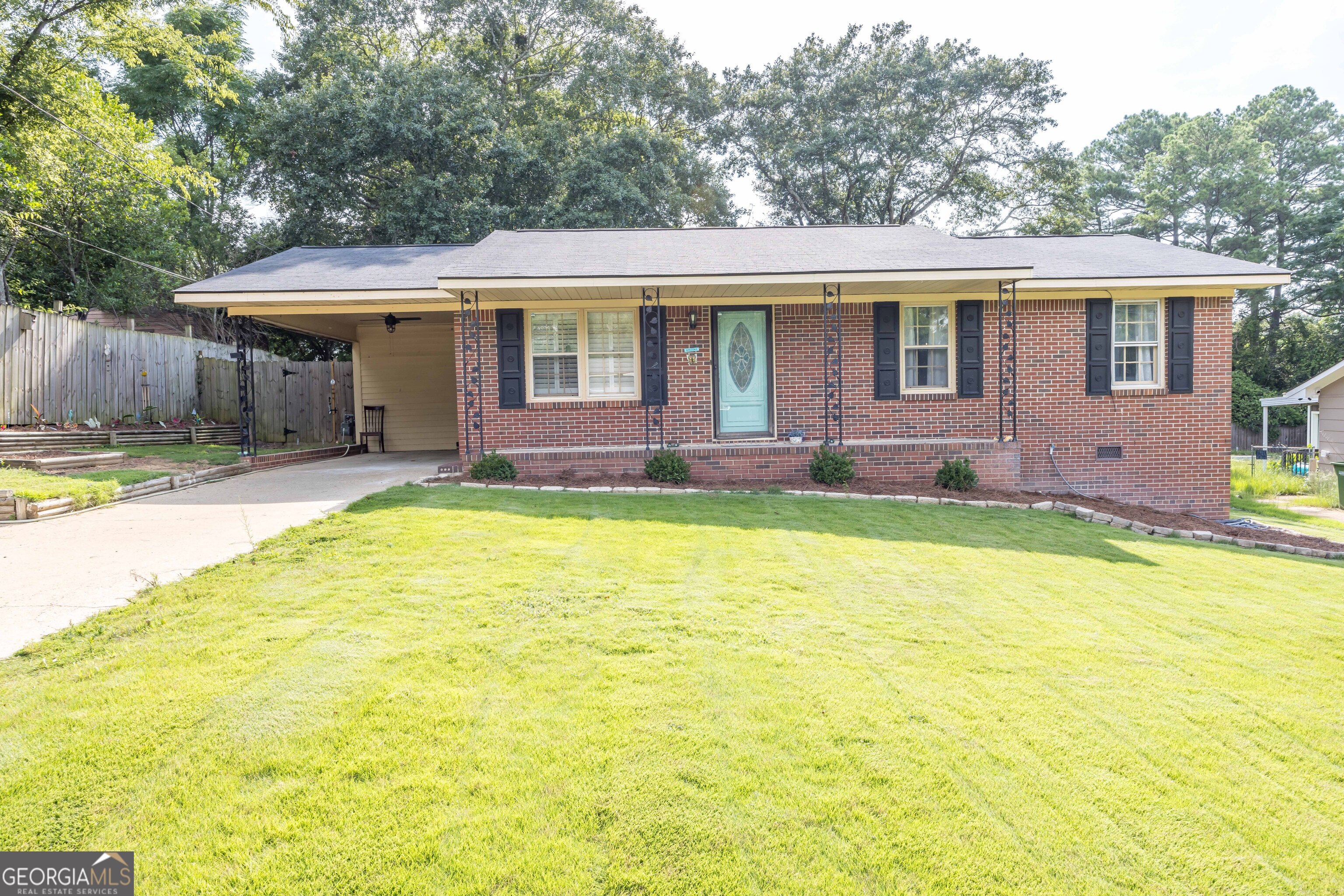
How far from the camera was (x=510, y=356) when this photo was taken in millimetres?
10461

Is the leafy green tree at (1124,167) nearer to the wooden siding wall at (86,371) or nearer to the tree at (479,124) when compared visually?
the tree at (479,124)

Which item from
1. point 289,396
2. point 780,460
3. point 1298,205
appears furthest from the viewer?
point 1298,205

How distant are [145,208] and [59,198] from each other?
6.10 ft

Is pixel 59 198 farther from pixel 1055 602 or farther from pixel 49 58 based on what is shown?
pixel 1055 602

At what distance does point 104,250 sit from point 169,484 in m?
15.0

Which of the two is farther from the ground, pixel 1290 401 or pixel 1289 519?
pixel 1290 401

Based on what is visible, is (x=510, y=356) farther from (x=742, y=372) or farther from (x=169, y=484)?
(x=169, y=484)

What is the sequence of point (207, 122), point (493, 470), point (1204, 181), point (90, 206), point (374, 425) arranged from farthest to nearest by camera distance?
point (1204, 181), point (207, 122), point (90, 206), point (374, 425), point (493, 470)

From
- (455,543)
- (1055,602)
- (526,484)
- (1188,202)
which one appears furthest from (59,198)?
(1188,202)

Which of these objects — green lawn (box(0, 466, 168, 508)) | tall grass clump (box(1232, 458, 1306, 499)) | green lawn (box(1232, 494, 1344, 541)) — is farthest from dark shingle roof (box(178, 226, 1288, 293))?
tall grass clump (box(1232, 458, 1306, 499))

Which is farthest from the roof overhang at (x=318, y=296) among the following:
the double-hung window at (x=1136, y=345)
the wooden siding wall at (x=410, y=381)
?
the double-hung window at (x=1136, y=345)

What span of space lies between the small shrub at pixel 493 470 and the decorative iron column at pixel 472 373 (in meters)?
0.82

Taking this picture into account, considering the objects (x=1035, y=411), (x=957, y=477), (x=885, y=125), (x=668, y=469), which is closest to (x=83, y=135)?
(x=668, y=469)

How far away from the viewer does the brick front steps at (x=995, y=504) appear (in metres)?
8.27
